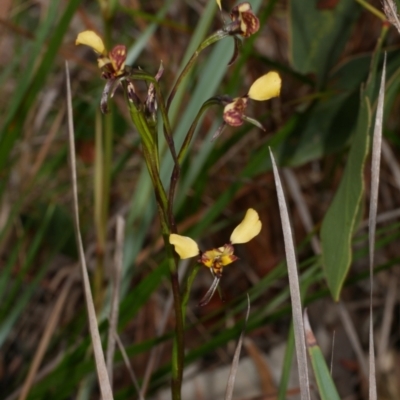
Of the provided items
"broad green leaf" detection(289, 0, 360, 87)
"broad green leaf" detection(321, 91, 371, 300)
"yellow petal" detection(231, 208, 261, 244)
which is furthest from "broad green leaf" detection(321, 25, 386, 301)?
"broad green leaf" detection(289, 0, 360, 87)

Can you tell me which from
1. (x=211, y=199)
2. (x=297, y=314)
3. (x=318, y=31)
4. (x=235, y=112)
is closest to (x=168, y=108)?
(x=235, y=112)

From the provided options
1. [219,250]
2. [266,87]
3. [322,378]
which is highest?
[266,87]

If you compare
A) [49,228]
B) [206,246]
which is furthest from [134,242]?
[206,246]

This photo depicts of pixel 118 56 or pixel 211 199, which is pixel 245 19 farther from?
pixel 211 199

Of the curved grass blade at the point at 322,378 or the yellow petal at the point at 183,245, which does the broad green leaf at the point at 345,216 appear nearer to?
the curved grass blade at the point at 322,378

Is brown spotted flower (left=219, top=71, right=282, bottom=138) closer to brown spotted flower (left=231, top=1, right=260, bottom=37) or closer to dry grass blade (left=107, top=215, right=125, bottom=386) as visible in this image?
brown spotted flower (left=231, top=1, right=260, bottom=37)

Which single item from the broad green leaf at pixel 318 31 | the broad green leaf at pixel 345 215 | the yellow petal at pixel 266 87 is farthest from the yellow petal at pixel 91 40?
the broad green leaf at pixel 318 31
